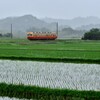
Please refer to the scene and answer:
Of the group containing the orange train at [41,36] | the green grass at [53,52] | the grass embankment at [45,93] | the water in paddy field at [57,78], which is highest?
the grass embankment at [45,93]

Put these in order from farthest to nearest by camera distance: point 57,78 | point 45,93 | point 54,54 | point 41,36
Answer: point 41,36 < point 54,54 < point 57,78 < point 45,93

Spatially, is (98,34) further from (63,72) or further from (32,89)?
(32,89)

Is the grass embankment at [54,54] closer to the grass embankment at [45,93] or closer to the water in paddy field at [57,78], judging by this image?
the water in paddy field at [57,78]

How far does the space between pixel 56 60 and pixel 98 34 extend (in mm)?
42753

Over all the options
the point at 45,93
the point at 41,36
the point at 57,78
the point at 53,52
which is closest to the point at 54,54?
the point at 53,52

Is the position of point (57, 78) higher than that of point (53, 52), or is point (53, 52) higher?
point (57, 78)

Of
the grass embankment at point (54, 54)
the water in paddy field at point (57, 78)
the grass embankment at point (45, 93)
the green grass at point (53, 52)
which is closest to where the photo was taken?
the grass embankment at point (45, 93)

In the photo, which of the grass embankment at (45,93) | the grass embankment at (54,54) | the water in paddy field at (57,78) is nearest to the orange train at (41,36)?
the grass embankment at (54,54)

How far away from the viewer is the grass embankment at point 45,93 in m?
7.89

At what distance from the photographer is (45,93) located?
321 inches

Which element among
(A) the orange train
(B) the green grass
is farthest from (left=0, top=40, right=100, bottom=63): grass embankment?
(A) the orange train

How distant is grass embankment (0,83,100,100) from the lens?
789cm

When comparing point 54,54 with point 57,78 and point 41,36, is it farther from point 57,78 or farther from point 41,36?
point 41,36

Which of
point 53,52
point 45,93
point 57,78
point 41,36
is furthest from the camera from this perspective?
point 41,36
